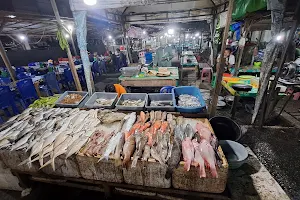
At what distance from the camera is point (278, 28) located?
143 inches

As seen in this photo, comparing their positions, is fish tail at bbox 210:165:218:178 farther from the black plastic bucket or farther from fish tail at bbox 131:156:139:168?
the black plastic bucket

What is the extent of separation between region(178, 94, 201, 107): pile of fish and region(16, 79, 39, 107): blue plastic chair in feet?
21.5

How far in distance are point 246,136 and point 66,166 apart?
5.08 metres

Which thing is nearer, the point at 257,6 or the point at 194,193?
the point at 194,193

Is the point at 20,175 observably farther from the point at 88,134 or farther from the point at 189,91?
the point at 189,91

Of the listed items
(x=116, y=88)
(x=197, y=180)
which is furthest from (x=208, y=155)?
(x=116, y=88)

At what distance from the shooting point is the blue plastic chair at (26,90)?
5.82 meters

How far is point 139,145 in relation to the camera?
2.31 m

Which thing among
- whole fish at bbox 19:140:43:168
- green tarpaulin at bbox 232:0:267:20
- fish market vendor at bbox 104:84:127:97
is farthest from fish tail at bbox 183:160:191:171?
green tarpaulin at bbox 232:0:267:20

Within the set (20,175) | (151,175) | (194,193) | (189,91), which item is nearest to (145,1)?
(189,91)

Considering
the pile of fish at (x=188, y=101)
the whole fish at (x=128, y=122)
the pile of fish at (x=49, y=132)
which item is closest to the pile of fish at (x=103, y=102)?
the pile of fish at (x=49, y=132)

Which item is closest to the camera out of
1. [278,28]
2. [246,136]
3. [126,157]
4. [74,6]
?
[126,157]

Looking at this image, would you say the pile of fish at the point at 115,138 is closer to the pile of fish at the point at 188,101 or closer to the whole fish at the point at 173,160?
the whole fish at the point at 173,160

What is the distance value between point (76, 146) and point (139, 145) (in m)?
1.13
